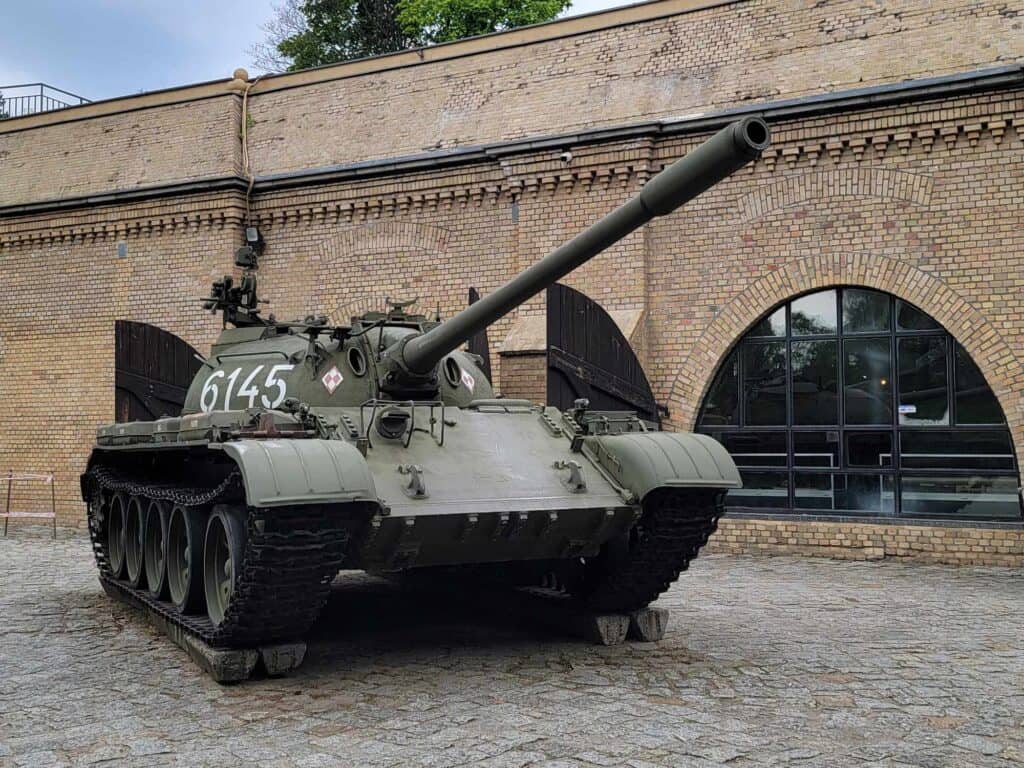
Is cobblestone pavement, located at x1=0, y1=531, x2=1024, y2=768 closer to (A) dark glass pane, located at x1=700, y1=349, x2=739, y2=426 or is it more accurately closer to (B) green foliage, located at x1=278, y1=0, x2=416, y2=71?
(A) dark glass pane, located at x1=700, y1=349, x2=739, y2=426

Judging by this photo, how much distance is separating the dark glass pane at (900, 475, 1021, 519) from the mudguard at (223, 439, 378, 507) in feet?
23.5

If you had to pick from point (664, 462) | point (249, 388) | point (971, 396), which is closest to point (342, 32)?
point (971, 396)

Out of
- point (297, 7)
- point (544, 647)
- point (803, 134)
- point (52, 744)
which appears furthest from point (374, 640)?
point (297, 7)

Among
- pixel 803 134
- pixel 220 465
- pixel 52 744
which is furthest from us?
pixel 803 134

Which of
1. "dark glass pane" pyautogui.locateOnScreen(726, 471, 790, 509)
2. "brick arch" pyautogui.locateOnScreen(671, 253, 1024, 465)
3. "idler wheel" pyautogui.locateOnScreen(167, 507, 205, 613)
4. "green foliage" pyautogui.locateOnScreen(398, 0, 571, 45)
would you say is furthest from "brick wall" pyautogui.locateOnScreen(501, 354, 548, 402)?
"green foliage" pyautogui.locateOnScreen(398, 0, 571, 45)

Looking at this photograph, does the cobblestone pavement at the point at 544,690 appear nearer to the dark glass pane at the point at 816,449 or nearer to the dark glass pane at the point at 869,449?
the dark glass pane at the point at 869,449

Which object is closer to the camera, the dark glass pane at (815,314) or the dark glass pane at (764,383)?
the dark glass pane at (815,314)

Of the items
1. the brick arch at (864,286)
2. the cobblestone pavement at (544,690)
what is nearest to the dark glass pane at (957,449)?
the brick arch at (864,286)

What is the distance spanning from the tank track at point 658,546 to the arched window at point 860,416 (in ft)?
16.0

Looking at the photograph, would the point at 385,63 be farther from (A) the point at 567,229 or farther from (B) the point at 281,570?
(B) the point at 281,570

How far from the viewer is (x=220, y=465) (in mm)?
7070

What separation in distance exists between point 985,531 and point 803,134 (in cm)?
441

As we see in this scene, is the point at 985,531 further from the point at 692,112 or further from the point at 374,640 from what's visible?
the point at 374,640

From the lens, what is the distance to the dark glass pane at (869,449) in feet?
38.0
